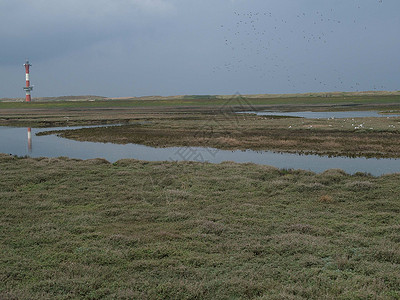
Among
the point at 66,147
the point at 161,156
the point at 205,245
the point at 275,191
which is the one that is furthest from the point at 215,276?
the point at 66,147

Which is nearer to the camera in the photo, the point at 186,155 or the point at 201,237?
the point at 201,237

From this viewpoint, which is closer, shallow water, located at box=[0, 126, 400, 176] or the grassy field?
the grassy field

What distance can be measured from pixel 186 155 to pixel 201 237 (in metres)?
19.8

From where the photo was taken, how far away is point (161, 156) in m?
29.5

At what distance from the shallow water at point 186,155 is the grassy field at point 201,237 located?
582 cm

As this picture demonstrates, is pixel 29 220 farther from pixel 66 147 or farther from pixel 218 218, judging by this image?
pixel 66 147

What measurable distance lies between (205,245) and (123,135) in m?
36.5

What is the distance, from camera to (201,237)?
10.5m

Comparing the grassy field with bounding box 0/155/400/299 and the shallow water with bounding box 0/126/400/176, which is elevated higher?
the shallow water with bounding box 0/126/400/176

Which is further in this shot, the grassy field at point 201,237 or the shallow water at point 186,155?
the shallow water at point 186,155

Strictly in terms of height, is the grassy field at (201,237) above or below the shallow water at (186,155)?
below

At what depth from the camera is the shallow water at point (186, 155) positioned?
2434 centimetres

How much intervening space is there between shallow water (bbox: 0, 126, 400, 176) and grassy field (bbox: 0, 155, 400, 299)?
5817mm

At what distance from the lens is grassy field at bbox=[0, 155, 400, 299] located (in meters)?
7.60
